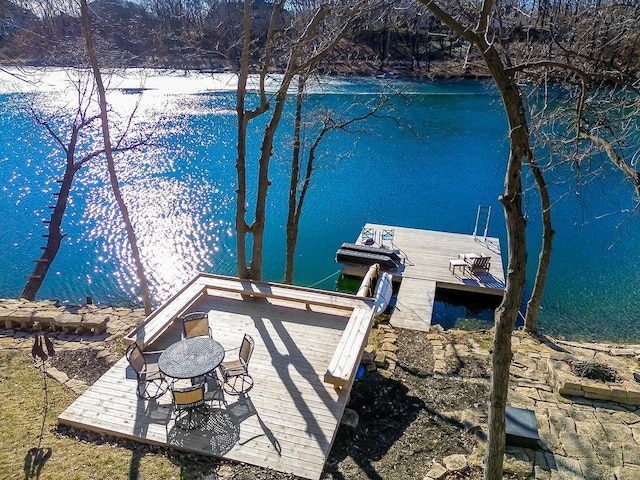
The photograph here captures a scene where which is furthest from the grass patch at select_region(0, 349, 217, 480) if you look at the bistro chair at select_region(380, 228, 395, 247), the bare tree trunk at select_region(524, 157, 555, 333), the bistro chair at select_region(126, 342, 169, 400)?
the bistro chair at select_region(380, 228, 395, 247)

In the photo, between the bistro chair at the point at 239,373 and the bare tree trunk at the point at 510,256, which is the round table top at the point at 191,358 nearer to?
the bistro chair at the point at 239,373

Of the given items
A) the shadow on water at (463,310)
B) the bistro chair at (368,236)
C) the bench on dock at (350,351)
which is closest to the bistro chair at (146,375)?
the bench on dock at (350,351)

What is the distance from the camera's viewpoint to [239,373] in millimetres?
6676

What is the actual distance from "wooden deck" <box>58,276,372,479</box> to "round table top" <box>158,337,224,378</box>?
24.4 inches

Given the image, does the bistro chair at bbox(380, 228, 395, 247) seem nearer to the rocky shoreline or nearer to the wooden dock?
the wooden dock

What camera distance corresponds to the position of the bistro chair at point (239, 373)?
670cm

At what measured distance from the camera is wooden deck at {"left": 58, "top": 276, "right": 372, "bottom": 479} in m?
5.88

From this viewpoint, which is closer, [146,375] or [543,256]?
[146,375]

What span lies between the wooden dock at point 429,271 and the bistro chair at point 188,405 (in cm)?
673

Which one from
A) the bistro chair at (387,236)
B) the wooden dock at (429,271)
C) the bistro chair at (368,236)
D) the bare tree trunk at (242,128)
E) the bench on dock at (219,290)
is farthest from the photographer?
the bistro chair at (387,236)

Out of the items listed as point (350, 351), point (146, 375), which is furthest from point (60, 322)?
point (350, 351)

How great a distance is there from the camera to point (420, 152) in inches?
1035

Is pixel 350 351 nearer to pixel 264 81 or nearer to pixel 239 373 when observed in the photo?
pixel 239 373

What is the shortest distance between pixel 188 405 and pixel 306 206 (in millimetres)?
14925
